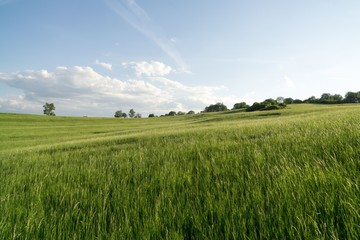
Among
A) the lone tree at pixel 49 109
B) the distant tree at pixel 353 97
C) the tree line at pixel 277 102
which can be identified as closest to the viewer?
the tree line at pixel 277 102

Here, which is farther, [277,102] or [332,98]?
[332,98]

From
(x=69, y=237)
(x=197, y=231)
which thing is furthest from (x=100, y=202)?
(x=197, y=231)

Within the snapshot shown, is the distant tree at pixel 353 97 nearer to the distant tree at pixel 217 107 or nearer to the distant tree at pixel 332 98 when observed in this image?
the distant tree at pixel 332 98

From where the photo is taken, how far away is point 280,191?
1877 mm

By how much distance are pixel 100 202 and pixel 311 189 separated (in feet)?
6.98

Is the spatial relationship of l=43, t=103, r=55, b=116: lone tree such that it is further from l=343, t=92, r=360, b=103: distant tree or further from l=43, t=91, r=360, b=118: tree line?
l=343, t=92, r=360, b=103: distant tree

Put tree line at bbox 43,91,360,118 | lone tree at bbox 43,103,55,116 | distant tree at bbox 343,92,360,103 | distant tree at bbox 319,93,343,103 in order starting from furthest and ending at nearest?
lone tree at bbox 43,103,55,116, distant tree at bbox 343,92,360,103, distant tree at bbox 319,93,343,103, tree line at bbox 43,91,360,118

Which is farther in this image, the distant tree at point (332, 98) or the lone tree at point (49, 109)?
the lone tree at point (49, 109)

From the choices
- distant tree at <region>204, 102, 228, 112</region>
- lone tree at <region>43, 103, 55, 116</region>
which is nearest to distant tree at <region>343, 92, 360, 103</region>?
distant tree at <region>204, 102, 228, 112</region>

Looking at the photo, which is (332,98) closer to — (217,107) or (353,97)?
(353,97)

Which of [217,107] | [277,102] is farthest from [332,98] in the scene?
[217,107]

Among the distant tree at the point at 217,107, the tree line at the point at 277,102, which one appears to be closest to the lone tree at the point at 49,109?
the tree line at the point at 277,102

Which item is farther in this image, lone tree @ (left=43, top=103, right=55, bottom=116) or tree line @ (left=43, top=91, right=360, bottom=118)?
lone tree @ (left=43, top=103, right=55, bottom=116)

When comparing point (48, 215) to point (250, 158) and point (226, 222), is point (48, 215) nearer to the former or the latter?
point (226, 222)
